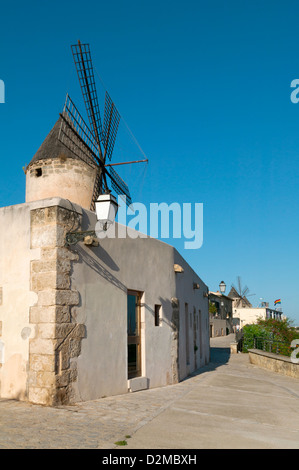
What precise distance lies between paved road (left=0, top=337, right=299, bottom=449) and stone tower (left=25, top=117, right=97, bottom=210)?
5474 mm

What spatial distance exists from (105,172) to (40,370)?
7.80 meters

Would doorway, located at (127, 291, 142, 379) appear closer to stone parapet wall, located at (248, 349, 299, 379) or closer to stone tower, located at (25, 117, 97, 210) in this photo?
stone tower, located at (25, 117, 97, 210)

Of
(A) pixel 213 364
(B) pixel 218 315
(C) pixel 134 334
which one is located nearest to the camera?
(C) pixel 134 334

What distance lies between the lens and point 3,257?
302 inches

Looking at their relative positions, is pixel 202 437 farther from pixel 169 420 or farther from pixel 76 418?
pixel 76 418

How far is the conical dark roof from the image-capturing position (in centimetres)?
1173

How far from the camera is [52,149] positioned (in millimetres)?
11875

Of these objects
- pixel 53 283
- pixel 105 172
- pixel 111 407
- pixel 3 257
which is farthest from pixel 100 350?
pixel 105 172

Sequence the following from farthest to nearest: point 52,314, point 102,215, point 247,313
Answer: point 247,313 < point 102,215 < point 52,314

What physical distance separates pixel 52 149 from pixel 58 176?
928mm

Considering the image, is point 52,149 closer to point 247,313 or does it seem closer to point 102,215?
point 102,215

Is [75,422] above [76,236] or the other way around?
the other way around

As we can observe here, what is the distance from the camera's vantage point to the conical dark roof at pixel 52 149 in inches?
462

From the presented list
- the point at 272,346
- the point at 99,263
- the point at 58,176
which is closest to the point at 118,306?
the point at 99,263
